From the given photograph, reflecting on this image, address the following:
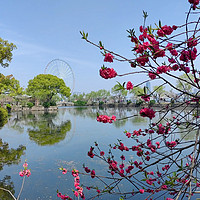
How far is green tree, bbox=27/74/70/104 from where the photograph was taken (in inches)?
1098

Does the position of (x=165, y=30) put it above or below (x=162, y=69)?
above

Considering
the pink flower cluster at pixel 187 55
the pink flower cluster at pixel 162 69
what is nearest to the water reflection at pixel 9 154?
the pink flower cluster at pixel 162 69

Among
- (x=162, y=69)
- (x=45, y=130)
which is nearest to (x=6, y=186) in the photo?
(x=162, y=69)

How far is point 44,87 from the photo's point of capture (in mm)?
28688

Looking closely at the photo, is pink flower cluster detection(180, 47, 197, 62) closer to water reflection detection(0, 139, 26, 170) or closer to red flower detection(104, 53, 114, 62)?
red flower detection(104, 53, 114, 62)

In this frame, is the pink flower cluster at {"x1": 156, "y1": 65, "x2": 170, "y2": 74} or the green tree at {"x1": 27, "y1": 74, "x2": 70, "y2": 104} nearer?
the pink flower cluster at {"x1": 156, "y1": 65, "x2": 170, "y2": 74}

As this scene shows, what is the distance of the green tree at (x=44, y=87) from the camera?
2789 centimetres

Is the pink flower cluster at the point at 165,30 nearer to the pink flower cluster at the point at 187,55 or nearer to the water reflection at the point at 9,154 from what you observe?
the pink flower cluster at the point at 187,55

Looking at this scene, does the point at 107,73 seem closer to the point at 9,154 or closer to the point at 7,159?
the point at 7,159

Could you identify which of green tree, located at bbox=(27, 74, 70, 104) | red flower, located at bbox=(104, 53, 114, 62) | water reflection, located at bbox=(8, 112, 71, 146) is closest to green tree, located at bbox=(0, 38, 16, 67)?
water reflection, located at bbox=(8, 112, 71, 146)

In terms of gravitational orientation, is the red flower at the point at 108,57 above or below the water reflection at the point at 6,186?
above

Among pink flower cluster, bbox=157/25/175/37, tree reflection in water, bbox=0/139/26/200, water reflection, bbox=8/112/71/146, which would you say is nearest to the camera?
pink flower cluster, bbox=157/25/175/37

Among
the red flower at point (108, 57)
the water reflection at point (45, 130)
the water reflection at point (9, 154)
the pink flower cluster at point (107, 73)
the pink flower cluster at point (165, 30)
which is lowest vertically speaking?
the water reflection at point (9, 154)

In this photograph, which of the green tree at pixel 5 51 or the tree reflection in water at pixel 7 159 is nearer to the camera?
the tree reflection in water at pixel 7 159
